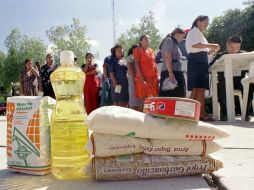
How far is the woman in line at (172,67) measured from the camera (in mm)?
4676

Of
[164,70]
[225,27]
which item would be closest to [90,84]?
[164,70]

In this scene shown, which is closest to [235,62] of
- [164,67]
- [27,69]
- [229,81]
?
[229,81]

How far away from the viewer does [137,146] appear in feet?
5.84

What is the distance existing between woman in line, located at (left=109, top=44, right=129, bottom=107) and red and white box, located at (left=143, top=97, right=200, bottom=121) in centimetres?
379

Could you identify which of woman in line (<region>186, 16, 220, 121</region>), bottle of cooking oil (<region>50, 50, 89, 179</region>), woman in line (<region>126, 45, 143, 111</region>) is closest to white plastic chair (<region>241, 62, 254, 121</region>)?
woman in line (<region>186, 16, 220, 121</region>)

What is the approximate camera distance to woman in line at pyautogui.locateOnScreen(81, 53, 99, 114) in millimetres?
6762

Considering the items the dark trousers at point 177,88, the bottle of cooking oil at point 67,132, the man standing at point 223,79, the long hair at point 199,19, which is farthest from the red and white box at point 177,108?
the man standing at point 223,79

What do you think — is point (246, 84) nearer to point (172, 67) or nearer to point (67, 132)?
point (172, 67)

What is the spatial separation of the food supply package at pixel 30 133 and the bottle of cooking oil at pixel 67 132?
4 cm

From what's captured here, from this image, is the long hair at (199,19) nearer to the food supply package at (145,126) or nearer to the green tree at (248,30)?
the food supply package at (145,126)

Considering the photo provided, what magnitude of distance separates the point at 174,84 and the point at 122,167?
3.08 m

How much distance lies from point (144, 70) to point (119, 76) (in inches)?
24.0

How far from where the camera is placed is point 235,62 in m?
5.67

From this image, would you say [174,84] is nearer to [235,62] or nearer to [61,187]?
[235,62]
